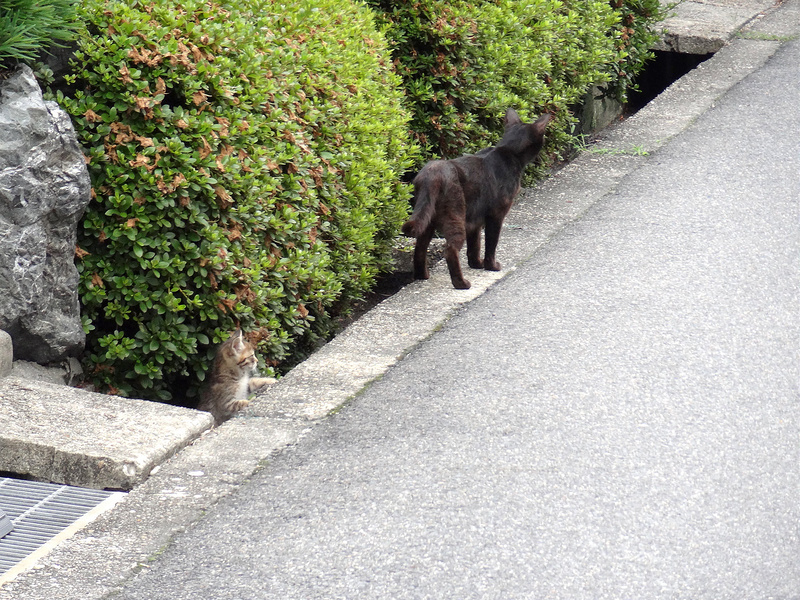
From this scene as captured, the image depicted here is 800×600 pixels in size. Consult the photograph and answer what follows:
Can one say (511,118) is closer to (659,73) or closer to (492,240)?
(492,240)

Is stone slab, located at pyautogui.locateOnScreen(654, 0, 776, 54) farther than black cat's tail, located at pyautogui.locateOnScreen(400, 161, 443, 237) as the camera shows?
Yes

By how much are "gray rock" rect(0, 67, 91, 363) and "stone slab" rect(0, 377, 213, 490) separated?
0.33 m

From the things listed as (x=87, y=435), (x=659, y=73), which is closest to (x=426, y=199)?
(x=87, y=435)

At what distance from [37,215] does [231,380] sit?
109cm

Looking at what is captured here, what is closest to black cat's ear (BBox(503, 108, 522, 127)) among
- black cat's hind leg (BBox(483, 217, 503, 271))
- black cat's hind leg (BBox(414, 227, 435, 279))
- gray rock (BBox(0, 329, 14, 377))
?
black cat's hind leg (BBox(483, 217, 503, 271))

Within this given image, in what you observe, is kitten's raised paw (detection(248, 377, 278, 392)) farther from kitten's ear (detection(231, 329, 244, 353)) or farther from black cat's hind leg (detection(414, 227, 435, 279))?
black cat's hind leg (detection(414, 227, 435, 279))

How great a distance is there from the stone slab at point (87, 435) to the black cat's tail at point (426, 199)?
185 centimetres

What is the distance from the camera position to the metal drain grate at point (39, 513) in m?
3.10

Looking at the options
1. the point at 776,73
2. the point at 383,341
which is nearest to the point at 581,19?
the point at 776,73

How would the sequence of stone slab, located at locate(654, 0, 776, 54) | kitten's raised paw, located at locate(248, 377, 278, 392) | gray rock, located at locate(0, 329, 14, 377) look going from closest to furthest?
1. gray rock, located at locate(0, 329, 14, 377)
2. kitten's raised paw, located at locate(248, 377, 278, 392)
3. stone slab, located at locate(654, 0, 776, 54)

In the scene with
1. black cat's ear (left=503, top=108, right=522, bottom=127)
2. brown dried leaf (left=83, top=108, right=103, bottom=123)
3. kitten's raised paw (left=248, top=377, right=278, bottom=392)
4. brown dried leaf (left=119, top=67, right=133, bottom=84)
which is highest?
brown dried leaf (left=119, top=67, right=133, bottom=84)

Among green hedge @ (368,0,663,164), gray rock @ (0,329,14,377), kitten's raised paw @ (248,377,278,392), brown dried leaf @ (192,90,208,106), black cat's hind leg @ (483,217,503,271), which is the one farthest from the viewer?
green hedge @ (368,0,663,164)

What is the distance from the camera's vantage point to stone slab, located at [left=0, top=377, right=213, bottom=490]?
3.41 metres

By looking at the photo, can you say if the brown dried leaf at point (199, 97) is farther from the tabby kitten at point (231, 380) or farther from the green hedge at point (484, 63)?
the green hedge at point (484, 63)
